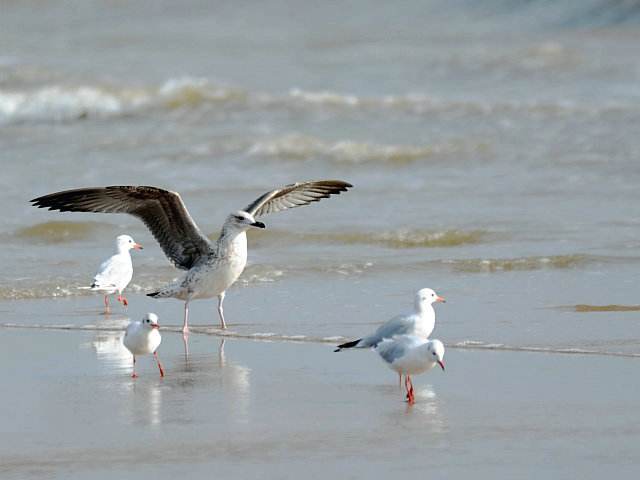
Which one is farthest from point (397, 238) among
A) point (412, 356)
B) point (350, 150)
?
point (350, 150)

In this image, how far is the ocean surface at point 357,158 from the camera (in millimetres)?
9078

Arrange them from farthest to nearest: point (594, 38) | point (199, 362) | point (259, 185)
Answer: point (594, 38) → point (259, 185) → point (199, 362)

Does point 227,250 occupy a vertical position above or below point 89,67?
below

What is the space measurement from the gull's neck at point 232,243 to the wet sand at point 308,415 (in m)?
1.13

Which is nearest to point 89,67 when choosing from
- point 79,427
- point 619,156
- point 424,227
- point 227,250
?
point 619,156

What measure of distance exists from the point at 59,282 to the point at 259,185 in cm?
523

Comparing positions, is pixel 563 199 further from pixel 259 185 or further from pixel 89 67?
pixel 89 67

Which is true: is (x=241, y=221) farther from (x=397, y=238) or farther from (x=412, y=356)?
(x=397, y=238)

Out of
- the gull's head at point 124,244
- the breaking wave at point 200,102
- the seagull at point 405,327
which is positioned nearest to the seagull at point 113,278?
the gull's head at point 124,244

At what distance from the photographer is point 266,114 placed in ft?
69.2

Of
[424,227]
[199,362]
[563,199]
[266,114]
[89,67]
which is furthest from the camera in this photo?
[89,67]

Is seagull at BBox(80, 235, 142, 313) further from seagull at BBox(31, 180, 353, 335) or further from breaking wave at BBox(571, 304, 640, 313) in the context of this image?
breaking wave at BBox(571, 304, 640, 313)

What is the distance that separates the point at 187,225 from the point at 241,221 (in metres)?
0.52

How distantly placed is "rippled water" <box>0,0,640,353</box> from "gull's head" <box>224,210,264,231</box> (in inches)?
23.1
